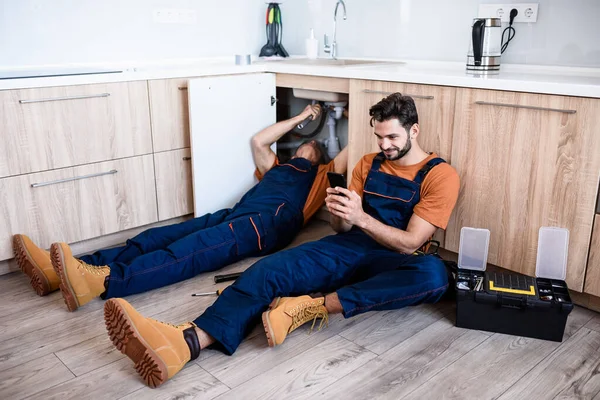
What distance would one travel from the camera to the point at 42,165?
2.46 metres

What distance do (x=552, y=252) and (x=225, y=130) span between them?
161 cm

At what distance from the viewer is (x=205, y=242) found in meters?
2.45

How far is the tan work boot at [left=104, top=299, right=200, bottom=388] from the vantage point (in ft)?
5.55

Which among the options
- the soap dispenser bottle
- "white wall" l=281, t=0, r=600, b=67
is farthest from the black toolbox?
the soap dispenser bottle

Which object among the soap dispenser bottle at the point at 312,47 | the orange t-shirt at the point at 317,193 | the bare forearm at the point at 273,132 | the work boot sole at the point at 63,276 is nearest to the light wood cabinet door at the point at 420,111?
the orange t-shirt at the point at 317,193

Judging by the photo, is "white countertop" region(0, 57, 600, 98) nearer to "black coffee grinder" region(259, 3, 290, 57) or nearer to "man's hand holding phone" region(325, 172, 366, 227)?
"black coffee grinder" region(259, 3, 290, 57)

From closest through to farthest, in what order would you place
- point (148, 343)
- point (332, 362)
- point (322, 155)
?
point (148, 343) → point (332, 362) → point (322, 155)

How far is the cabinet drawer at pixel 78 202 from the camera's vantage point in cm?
242

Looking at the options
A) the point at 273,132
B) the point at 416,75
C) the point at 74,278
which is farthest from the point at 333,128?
the point at 74,278

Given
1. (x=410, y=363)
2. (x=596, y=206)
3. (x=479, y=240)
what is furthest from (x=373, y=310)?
(x=596, y=206)

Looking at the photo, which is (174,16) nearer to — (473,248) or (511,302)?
(473,248)

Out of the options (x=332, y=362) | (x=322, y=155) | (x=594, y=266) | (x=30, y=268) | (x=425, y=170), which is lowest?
(x=332, y=362)

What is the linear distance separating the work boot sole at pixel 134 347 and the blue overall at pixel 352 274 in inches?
8.5

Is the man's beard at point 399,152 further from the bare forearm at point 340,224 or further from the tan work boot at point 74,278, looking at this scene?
the tan work boot at point 74,278
